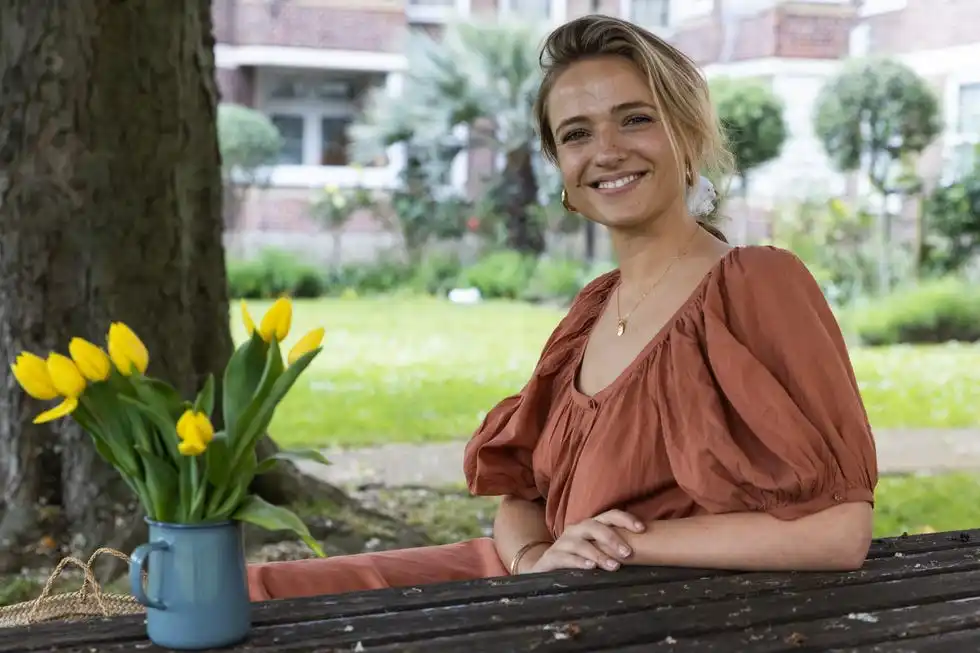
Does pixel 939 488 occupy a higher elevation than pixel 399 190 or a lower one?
lower

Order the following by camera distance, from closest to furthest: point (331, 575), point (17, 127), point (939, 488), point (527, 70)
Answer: point (331, 575) → point (17, 127) → point (939, 488) → point (527, 70)

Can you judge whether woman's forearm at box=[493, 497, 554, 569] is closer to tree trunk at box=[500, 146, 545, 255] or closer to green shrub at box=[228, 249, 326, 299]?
green shrub at box=[228, 249, 326, 299]

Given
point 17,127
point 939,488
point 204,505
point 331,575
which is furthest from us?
point 939,488

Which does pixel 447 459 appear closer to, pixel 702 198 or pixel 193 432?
pixel 702 198

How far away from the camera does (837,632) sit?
1376 mm

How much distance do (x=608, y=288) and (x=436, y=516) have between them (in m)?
2.91

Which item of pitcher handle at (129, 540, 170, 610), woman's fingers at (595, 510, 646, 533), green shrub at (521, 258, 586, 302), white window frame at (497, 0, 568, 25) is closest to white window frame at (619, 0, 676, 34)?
white window frame at (497, 0, 568, 25)

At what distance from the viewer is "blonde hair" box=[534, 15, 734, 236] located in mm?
1931

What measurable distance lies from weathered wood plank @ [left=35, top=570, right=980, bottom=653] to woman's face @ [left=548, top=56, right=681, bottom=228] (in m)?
0.69

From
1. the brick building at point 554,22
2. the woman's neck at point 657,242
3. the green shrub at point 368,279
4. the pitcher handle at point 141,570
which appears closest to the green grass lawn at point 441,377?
the green shrub at point 368,279

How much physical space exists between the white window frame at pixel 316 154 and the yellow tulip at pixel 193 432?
14.4 metres

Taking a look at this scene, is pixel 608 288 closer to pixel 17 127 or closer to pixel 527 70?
pixel 17 127

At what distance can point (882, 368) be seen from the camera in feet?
29.0

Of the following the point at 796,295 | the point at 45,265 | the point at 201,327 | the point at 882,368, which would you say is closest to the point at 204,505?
the point at 796,295
